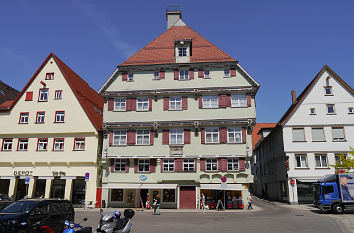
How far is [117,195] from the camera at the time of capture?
31.0 metres

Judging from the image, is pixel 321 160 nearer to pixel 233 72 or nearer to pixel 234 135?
pixel 234 135

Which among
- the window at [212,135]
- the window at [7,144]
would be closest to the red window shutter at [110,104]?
the window at [212,135]

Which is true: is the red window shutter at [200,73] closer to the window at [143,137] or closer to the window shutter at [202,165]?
the window at [143,137]

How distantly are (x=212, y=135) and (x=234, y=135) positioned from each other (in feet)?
7.62

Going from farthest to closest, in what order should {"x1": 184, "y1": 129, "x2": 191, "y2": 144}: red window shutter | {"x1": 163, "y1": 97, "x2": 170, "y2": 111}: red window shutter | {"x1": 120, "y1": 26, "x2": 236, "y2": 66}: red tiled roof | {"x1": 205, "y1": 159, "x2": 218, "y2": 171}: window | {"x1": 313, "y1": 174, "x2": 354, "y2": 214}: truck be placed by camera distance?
{"x1": 120, "y1": 26, "x2": 236, "y2": 66}: red tiled roof < {"x1": 163, "y1": 97, "x2": 170, "y2": 111}: red window shutter < {"x1": 184, "y1": 129, "x2": 191, "y2": 144}: red window shutter < {"x1": 205, "y1": 159, "x2": 218, "y2": 171}: window < {"x1": 313, "y1": 174, "x2": 354, "y2": 214}: truck

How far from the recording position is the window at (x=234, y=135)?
97.6 feet

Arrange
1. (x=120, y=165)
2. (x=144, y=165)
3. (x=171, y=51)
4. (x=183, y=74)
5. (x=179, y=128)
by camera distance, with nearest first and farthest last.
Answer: (x=144, y=165) < (x=179, y=128) < (x=120, y=165) < (x=183, y=74) < (x=171, y=51)

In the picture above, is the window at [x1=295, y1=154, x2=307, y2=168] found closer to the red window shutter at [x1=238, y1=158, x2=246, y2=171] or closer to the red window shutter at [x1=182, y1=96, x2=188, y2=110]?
the red window shutter at [x1=238, y1=158, x2=246, y2=171]

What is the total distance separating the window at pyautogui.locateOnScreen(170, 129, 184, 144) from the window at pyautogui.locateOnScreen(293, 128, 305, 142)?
15.0m

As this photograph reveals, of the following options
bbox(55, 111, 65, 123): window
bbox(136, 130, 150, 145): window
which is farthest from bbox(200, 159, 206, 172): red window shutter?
bbox(55, 111, 65, 123): window

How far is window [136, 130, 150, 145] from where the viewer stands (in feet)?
102

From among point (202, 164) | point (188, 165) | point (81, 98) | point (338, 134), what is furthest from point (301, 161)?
point (81, 98)

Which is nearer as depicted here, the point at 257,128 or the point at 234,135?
the point at 234,135

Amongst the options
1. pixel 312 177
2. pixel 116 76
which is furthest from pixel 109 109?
pixel 312 177
